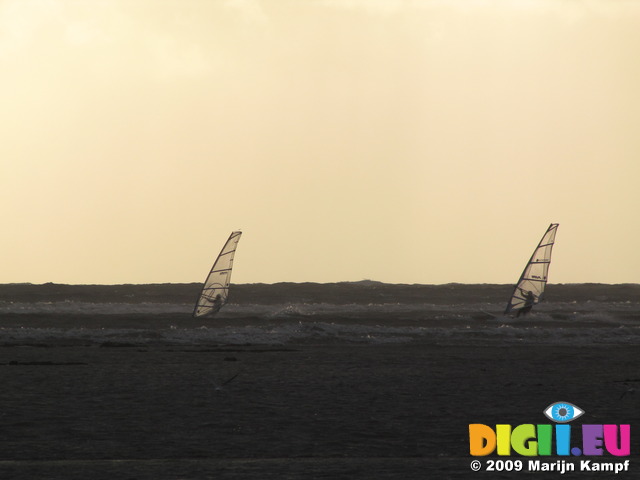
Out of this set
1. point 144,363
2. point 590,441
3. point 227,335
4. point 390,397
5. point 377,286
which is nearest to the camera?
point 590,441

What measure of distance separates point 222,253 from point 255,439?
36281 mm

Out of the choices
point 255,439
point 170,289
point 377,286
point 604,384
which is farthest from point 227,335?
point 377,286

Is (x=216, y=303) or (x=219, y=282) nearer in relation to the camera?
(x=216, y=303)

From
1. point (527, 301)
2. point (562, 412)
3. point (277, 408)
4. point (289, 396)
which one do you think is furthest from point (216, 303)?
point (562, 412)

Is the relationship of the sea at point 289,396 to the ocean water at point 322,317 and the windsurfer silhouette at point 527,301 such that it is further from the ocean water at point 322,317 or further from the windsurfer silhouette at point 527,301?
the windsurfer silhouette at point 527,301

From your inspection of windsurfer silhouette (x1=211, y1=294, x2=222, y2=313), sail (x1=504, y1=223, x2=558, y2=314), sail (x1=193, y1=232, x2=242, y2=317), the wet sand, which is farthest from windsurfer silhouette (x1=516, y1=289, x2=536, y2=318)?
the wet sand

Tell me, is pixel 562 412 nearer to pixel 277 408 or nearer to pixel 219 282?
pixel 277 408

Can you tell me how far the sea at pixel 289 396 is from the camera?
28.2ft

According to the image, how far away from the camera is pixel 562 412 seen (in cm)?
1202

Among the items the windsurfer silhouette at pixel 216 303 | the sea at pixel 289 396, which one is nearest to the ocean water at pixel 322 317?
the sea at pixel 289 396

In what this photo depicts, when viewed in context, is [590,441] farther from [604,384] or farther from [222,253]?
[222,253]

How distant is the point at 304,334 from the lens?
27375 mm

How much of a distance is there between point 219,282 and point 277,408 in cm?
3380

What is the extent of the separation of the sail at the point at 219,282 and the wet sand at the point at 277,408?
75.6ft
